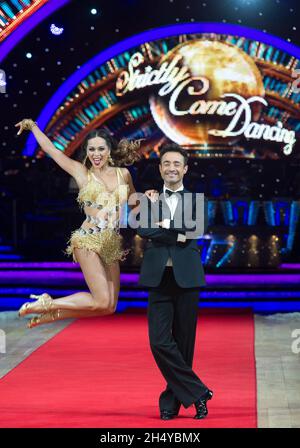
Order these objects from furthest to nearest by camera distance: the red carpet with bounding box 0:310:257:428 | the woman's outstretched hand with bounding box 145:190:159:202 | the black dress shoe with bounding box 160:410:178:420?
1. the red carpet with bounding box 0:310:257:428
2. the black dress shoe with bounding box 160:410:178:420
3. the woman's outstretched hand with bounding box 145:190:159:202

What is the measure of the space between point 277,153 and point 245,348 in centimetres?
921

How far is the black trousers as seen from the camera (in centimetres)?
584

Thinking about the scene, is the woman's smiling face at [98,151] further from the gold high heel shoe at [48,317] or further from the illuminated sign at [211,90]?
the illuminated sign at [211,90]

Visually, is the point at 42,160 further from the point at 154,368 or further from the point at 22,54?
the point at 154,368

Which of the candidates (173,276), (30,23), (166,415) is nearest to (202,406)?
(166,415)

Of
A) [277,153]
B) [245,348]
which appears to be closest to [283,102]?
[277,153]

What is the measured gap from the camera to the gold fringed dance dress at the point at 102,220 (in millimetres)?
6254

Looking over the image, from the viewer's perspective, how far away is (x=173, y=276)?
19.3ft

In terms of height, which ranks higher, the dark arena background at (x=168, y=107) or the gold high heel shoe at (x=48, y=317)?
the dark arena background at (x=168, y=107)

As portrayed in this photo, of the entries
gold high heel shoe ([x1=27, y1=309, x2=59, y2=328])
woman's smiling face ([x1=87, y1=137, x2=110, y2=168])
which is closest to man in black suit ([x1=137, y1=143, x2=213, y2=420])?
woman's smiling face ([x1=87, y1=137, x2=110, y2=168])

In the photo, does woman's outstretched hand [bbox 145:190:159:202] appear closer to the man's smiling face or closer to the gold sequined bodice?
the man's smiling face

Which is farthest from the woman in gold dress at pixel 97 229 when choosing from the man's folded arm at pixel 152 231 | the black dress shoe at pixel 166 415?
the black dress shoe at pixel 166 415

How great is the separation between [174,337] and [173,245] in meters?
0.54

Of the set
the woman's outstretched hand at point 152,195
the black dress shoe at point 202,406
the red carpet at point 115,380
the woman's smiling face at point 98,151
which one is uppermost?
the woman's smiling face at point 98,151
